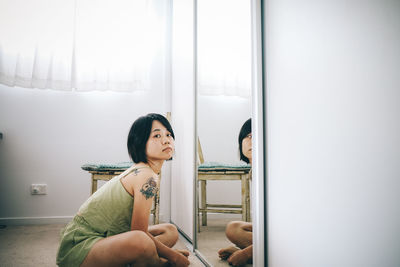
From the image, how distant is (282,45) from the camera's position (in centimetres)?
87

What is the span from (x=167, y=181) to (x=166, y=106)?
2.33ft

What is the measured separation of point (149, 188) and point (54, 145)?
1688mm

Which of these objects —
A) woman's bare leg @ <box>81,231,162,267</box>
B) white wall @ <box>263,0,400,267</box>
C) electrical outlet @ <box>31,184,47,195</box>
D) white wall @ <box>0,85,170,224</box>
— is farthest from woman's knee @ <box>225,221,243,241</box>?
electrical outlet @ <box>31,184,47,195</box>

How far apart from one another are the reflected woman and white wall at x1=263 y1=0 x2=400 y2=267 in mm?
125

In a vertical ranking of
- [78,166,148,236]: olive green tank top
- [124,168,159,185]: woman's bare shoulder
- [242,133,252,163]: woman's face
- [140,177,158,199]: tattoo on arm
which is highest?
[242,133,252,163]: woman's face

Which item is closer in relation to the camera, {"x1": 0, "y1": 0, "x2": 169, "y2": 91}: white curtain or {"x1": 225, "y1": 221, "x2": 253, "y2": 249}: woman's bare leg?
{"x1": 225, "y1": 221, "x2": 253, "y2": 249}: woman's bare leg

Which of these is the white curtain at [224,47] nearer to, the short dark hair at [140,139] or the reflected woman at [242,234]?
the reflected woman at [242,234]

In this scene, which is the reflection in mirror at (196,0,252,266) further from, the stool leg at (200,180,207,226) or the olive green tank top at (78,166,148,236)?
the olive green tank top at (78,166,148,236)

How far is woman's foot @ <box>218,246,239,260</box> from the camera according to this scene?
116 cm

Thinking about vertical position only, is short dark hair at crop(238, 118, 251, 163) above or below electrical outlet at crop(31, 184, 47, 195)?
above

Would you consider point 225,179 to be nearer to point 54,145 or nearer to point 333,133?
point 333,133

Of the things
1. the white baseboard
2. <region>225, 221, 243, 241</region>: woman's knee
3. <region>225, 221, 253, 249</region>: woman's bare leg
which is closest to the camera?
<region>225, 221, 253, 249</region>: woman's bare leg

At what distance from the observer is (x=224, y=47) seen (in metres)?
1.32

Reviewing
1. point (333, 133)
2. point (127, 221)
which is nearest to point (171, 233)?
point (127, 221)
